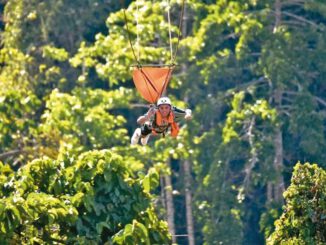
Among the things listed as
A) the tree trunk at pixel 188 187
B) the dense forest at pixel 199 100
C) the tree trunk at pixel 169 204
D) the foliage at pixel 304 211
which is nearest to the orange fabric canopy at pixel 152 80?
the foliage at pixel 304 211

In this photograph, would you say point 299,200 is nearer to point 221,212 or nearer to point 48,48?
point 221,212

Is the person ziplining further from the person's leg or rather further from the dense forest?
the dense forest

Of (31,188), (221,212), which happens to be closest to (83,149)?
(221,212)

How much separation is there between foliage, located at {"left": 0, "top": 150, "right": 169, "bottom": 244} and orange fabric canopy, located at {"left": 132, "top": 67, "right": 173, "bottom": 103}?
127 inches

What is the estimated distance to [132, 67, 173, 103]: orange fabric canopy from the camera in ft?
94.9

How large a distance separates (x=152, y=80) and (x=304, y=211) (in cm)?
342

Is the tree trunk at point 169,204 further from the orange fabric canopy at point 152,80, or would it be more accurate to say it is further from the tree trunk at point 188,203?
the orange fabric canopy at point 152,80

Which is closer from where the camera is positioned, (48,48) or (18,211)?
(18,211)

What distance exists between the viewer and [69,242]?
3212 centimetres

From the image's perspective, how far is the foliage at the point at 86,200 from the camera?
3155cm

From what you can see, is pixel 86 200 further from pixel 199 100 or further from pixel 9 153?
pixel 199 100

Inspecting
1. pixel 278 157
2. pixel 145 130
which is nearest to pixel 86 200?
pixel 145 130

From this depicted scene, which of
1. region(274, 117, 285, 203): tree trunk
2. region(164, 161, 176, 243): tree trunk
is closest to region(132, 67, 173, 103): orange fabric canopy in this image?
region(274, 117, 285, 203): tree trunk

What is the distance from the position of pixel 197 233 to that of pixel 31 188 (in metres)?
15.0
